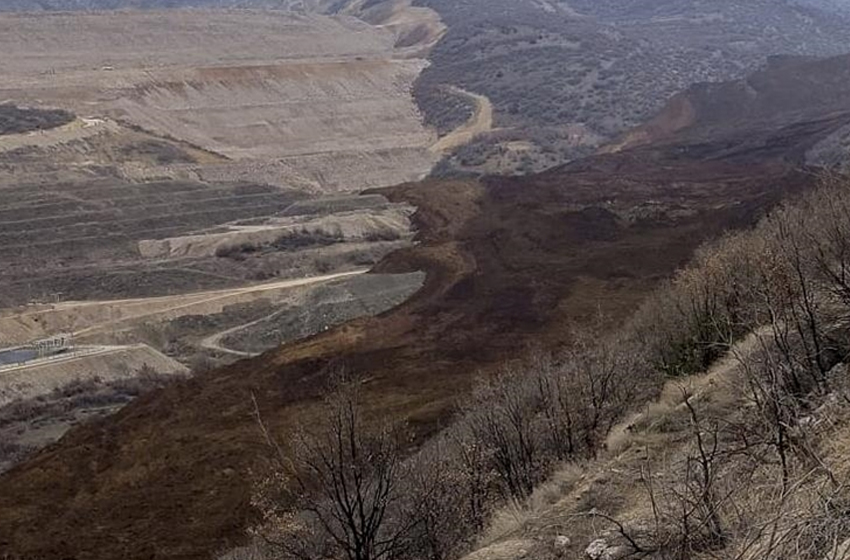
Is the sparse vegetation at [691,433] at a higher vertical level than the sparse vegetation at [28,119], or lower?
higher

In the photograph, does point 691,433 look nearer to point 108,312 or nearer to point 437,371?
point 437,371

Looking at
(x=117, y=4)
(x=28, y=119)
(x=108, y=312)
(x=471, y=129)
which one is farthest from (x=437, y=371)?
(x=117, y=4)

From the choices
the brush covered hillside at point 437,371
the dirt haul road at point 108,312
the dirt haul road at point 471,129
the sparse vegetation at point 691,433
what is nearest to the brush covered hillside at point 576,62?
the dirt haul road at point 471,129

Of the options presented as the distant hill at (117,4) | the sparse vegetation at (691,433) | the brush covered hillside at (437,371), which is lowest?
the distant hill at (117,4)

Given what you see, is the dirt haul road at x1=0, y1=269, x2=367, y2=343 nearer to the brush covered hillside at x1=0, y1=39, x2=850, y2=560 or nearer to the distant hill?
the brush covered hillside at x1=0, y1=39, x2=850, y2=560

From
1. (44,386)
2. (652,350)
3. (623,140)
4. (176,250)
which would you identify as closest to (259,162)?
(176,250)

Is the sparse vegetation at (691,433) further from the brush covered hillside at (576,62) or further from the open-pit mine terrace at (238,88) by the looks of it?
the brush covered hillside at (576,62)

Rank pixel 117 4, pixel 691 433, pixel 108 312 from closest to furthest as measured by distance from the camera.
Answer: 1. pixel 691 433
2. pixel 108 312
3. pixel 117 4

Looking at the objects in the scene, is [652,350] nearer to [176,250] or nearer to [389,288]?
[389,288]
